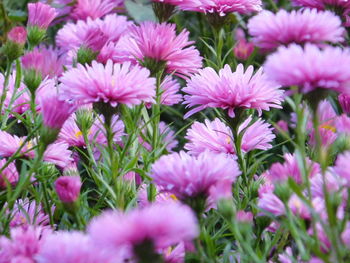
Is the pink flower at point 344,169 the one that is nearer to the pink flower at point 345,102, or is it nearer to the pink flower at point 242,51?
the pink flower at point 345,102

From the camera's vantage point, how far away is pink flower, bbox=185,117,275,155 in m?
0.96

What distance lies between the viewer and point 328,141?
2.99 ft

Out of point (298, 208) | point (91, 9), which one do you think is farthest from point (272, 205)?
point (91, 9)

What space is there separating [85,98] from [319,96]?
0.28 meters

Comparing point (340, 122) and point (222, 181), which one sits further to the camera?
point (340, 122)

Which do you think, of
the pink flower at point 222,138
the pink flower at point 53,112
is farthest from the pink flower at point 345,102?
the pink flower at point 53,112

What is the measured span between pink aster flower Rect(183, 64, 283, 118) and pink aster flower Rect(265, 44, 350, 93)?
290mm

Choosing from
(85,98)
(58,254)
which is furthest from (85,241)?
(85,98)

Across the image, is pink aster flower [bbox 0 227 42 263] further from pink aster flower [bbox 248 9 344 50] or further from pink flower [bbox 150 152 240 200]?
pink aster flower [bbox 248 9 344 50]

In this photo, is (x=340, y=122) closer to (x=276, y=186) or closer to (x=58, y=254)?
(x=276, y=186)

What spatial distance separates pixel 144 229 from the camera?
1.62 feet

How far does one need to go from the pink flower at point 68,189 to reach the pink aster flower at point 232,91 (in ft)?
0.93

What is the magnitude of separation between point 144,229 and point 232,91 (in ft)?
1.44

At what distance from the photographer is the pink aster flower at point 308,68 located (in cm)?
59
